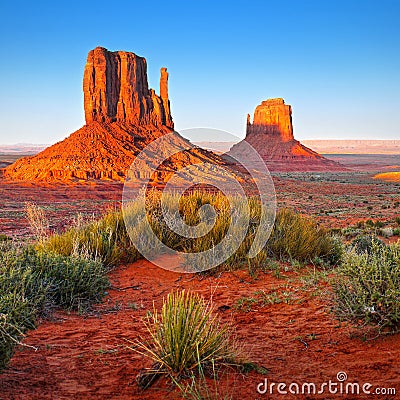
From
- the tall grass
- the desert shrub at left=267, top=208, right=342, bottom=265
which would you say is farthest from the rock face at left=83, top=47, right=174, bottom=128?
the desert shrub at left=267, top=208, right=342, bottom=265

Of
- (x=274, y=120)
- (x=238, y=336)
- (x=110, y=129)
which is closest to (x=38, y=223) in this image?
(x=238, y=336)

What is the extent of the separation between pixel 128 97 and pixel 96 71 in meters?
6.12

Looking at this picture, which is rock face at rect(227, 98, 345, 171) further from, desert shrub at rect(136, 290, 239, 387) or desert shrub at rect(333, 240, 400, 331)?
desert shrub at rect(136, 290, 239, 387)

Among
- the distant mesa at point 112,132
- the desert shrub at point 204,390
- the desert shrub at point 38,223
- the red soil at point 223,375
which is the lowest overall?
the red soil at point 223,375

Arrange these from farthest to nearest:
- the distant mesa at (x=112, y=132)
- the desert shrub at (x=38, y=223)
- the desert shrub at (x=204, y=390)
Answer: the distant mesa at (x=112, y=132) < the desert shrub at (x=38, y=223) < the desert shrub at (x=204, y=390)

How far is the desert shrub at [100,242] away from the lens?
310 inches

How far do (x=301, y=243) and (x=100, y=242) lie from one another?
4.02 m

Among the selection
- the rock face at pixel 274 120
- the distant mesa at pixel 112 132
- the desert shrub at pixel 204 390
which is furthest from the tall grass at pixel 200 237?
the rock face at pixel 274 120

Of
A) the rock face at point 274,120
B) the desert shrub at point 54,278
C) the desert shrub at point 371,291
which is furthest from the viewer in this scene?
the rock face at point 274,120

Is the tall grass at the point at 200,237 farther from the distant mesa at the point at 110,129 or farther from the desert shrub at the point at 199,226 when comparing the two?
the distant mesa at the point at 110,129

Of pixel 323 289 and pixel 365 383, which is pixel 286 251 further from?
pixel 365 383

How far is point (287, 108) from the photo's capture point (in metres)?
120

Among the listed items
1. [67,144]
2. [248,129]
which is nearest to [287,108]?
[248,129]

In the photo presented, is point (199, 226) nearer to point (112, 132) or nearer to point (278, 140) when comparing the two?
point (112, 132)
